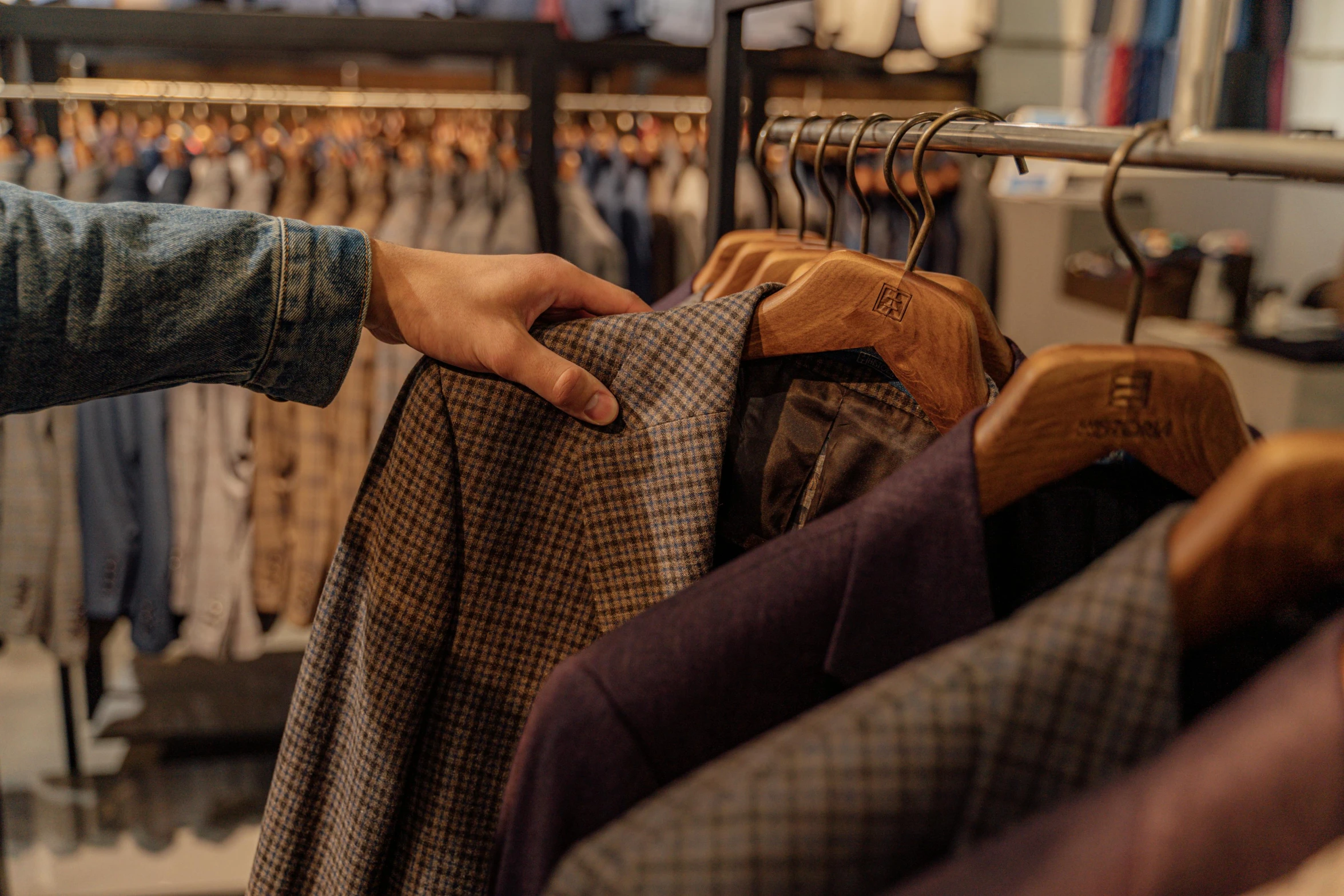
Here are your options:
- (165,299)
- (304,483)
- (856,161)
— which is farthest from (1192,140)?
(304,483)

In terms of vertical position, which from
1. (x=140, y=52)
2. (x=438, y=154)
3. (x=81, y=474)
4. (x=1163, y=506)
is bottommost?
(x=81, y=474)

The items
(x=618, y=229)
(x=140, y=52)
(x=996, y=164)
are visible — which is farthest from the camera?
(x=996, y=164)

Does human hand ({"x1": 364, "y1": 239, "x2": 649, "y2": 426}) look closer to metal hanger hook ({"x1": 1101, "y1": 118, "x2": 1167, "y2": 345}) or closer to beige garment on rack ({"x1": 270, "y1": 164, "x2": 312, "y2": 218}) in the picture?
metal hanger hook ({"x1": 1101, "y1": 118, "x2": 1167, "y2": 345})

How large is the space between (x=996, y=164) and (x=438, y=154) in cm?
164

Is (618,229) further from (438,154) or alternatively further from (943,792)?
(943,792)

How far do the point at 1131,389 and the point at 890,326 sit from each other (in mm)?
A: 152

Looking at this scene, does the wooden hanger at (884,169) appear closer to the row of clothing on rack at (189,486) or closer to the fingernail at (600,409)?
the fingernail at (600,409)

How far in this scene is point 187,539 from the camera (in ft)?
4.83

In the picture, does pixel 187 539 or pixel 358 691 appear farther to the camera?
pixel 187 539

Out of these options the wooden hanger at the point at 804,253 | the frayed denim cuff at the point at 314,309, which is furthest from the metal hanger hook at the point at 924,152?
the frayed denim cuff at the point at 314,309

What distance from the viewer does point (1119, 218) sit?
432 mm

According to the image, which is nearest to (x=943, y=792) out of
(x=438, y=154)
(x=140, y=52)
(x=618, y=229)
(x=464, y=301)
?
(x=464, y=301)

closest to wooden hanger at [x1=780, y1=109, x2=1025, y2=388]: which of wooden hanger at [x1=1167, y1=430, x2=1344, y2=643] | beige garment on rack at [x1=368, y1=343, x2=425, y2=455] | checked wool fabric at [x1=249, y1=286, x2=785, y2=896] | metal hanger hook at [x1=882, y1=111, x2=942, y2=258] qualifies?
metal hanger hook at [x1=882, y1=111, x2=942, y2=258]

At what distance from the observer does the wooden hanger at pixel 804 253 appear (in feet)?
2.24
